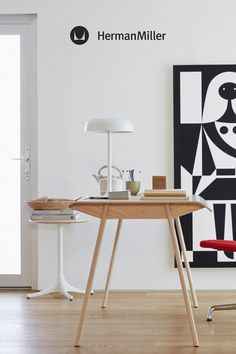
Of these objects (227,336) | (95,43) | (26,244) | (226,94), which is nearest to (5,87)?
(95,43)

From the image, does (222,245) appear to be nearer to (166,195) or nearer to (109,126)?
(166,195)

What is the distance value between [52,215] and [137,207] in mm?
1542

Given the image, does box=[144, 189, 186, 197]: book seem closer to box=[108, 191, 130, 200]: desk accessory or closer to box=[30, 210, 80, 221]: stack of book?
box=[108, 191, 130, 200]: desk accessory

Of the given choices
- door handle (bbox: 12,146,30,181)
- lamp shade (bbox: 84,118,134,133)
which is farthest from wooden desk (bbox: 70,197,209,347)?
door handle (bbox: 12,146,30,181)

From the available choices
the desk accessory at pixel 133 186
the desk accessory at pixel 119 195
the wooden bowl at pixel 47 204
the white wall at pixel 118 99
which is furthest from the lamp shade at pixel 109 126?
the white wall at pixel 118 99

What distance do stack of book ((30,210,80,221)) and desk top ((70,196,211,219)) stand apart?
1.37 meters

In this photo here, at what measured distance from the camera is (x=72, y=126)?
574cm

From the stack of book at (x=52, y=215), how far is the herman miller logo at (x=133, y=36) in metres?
1.50

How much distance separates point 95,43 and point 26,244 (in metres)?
1.79

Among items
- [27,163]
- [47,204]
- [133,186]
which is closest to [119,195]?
[133,186]

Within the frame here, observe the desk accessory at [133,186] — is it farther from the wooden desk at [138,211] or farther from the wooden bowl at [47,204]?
the wooden bowl at [47,204]

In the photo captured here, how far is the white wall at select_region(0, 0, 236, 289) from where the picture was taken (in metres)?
5.71

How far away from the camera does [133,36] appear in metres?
5.71

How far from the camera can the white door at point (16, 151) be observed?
5.81 m
